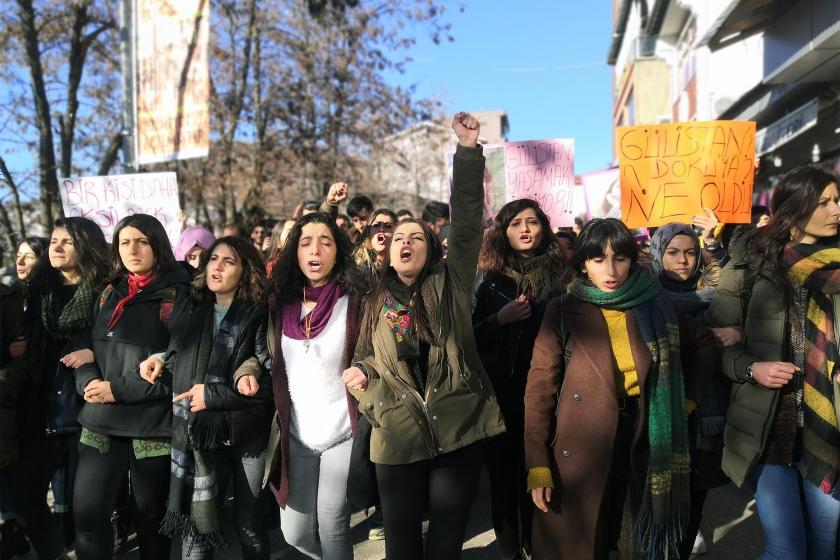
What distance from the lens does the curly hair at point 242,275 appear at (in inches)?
135

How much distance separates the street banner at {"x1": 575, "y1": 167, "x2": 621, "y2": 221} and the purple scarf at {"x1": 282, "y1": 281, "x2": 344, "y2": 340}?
5.42m

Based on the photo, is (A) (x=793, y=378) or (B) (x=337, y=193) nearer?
(A) (x=793, y=378)

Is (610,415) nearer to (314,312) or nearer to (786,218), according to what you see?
(786,218)

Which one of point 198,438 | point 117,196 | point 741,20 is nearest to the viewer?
point 198,438

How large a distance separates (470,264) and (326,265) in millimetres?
755

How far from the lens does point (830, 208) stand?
290cm

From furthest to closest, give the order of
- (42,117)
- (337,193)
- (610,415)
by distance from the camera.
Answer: (42,117) < (337,193) < (610,415)

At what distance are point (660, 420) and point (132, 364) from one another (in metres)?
2.44

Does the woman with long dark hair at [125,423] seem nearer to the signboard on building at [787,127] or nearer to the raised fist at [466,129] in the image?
the raised fist at [466,129]

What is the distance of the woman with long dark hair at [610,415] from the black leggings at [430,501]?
314 millimetres

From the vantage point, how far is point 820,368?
276 cm

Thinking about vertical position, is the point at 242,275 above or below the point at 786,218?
below

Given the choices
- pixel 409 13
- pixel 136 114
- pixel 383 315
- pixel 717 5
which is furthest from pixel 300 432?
pixel 409 13

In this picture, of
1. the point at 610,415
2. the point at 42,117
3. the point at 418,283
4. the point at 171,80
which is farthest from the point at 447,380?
the point at 42,117
